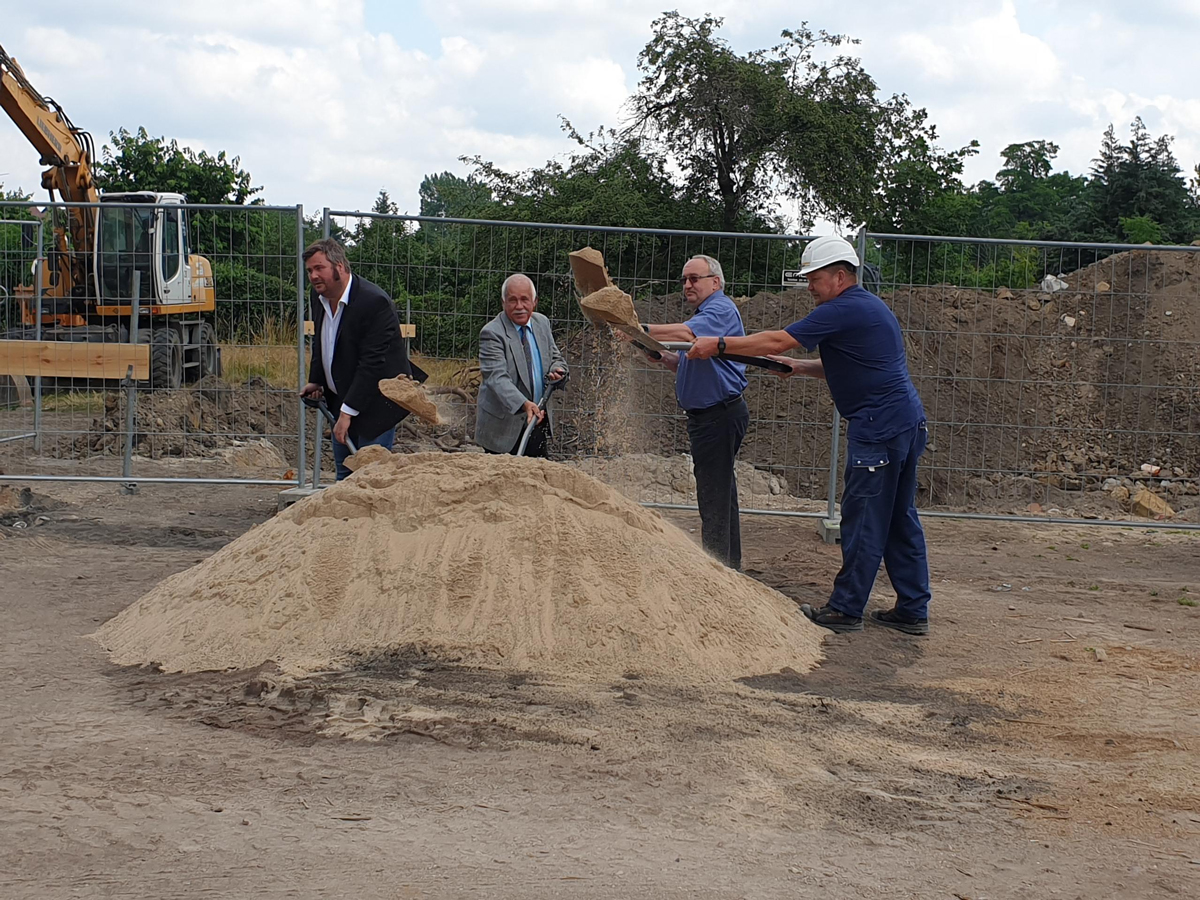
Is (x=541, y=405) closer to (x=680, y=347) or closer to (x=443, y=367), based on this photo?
(x=680, y=347)

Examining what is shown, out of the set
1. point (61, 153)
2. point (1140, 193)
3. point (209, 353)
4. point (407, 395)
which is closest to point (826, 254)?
point (407, 395)

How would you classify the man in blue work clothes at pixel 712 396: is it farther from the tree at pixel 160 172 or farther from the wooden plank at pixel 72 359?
the tree at pixel 160 172

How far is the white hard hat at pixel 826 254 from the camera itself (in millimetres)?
5664

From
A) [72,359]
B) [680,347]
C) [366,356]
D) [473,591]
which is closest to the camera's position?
[473,591]

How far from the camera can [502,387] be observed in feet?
21.4

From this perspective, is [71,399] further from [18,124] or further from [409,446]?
[18,124]

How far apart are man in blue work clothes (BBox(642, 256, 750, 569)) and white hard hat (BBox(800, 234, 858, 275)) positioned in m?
0.64

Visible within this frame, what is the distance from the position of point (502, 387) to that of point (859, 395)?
2055 millimetres

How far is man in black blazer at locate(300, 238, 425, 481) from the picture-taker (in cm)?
630

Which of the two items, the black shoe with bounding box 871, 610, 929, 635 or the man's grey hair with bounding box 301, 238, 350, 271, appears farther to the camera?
the man's grey hair with bounding box 301, 238, 350, 271

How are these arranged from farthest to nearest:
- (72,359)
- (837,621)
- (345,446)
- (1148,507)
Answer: (1148,507)
(72,359)
(345,446)
(837,621)

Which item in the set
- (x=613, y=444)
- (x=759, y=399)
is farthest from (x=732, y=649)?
(x=759, y=399)

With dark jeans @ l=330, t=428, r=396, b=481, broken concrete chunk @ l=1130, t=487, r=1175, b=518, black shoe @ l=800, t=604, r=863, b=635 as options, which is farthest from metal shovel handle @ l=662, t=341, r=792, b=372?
broken concrete chunk @ l=1130, t=487, r=1175, b=518

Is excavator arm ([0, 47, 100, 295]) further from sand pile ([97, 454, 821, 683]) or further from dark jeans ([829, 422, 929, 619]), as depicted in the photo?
dark jeans ([829, 422, 929, 619])
